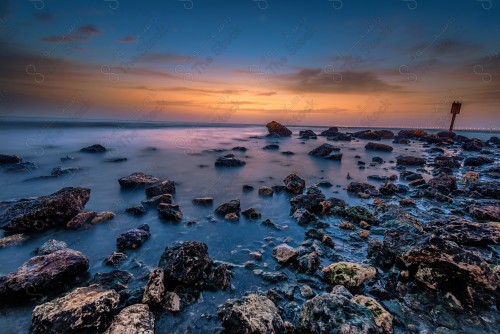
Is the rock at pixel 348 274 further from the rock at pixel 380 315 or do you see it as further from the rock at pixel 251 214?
the rock at pixel 251 214

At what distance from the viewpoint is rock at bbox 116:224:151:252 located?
565 centimetres

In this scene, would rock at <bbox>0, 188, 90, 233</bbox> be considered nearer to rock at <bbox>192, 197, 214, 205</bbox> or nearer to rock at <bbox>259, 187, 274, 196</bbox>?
rock at <bbox>192, 197, 214, 205</bbox>

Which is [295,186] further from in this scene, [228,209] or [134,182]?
[134,182]

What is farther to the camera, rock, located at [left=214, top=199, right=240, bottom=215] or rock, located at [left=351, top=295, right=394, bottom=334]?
rock, located at [left=214, top=199, right=240, bottom=215]

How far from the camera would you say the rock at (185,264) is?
432 cm

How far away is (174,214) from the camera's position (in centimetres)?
730

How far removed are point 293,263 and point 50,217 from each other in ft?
21.6

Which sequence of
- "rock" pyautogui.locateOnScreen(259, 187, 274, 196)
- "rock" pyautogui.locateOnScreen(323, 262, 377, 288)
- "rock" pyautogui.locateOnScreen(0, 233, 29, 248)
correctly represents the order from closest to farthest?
"rock" pyautogui.locateOnScreen(323, 262, 377, 288) < "rock" pyautogui.locateOnScreen(0, 233, 29, 248) < "rock" pyautogui.locateOnScreen(259, 187, 274, 196)

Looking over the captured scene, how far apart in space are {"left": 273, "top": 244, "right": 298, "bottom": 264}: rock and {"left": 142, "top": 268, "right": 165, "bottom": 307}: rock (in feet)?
8.00

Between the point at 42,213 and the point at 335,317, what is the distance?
24.5 ft

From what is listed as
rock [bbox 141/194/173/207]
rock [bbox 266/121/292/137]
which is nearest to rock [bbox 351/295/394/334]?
rock [bbox 141/194/173/207]

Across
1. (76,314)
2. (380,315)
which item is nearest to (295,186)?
(380,315)

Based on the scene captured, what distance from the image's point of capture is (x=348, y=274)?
4.54 metres

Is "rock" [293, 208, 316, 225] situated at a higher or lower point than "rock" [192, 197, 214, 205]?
higher
